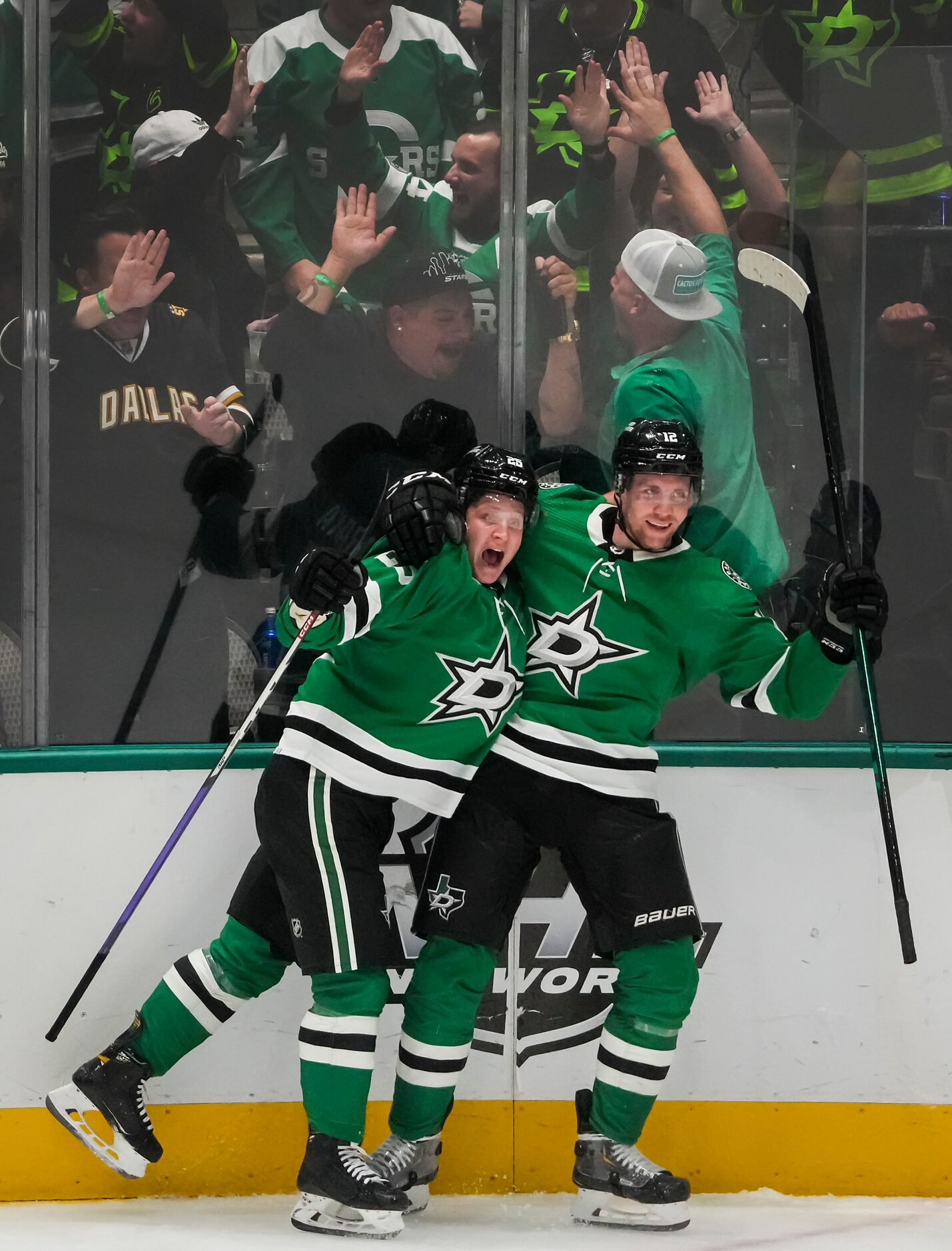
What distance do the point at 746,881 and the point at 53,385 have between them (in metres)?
1.63

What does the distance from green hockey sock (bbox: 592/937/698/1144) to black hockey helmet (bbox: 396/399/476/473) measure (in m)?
1.01

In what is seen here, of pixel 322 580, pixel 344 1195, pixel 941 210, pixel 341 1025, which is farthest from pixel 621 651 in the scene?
pixel 941 210

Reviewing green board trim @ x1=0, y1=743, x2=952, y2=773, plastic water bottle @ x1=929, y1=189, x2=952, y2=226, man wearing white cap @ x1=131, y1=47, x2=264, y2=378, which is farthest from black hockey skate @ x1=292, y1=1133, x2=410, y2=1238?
plastic water bottle @ x1=929, y1=189, x2=952, y2=226

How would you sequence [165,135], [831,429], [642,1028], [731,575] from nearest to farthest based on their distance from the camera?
[642,1028] < [731,575] < [831,429] < [165,135]

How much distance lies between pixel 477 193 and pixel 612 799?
1.20 meters

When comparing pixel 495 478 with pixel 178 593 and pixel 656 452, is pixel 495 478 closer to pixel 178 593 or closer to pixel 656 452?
pixel 656 452

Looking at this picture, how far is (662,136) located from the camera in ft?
9.00

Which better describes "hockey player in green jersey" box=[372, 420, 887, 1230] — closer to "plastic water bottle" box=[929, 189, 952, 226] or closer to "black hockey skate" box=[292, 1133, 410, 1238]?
"black hockey skate" box=[292, 1133, 410, 1238]

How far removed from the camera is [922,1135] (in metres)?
2.68

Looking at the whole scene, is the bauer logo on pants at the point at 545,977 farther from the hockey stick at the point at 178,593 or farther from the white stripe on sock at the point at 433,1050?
the hockey stick at the point at 178,593

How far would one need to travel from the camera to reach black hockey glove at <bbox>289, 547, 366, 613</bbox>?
2.17 m

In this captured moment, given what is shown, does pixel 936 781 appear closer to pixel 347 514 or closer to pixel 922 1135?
pixel 922 1135

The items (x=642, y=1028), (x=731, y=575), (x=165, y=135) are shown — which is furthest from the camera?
(x=165, y=135)

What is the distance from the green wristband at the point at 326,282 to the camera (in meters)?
2.74
